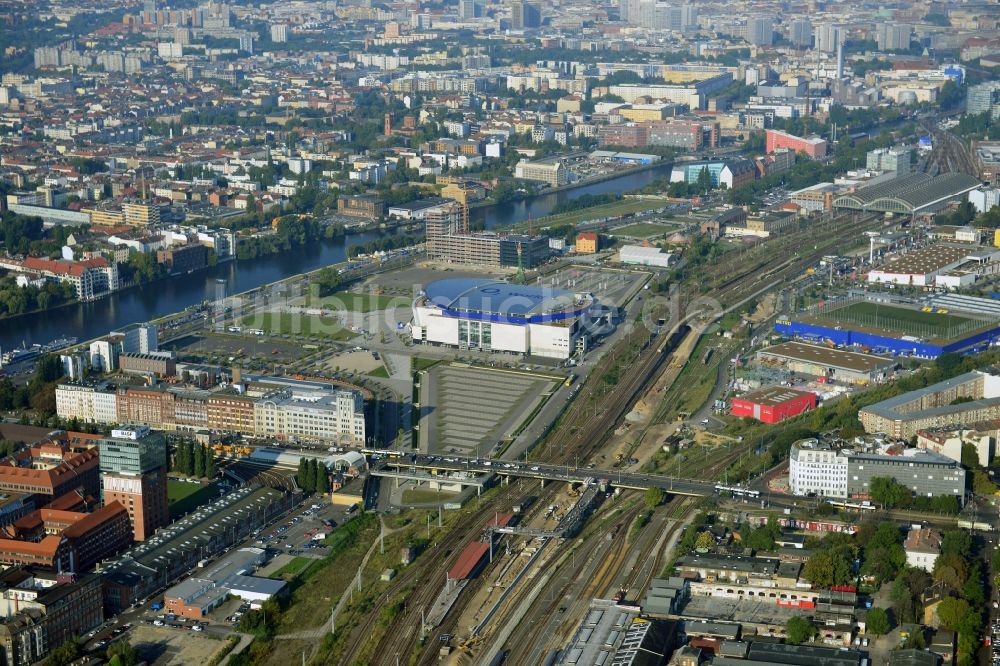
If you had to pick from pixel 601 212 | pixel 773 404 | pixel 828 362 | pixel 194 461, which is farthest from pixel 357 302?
pixel 601 212

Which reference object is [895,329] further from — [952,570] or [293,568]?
[293,568]

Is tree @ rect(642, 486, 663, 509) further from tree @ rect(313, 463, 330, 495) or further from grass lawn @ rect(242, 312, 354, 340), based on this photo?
grass lawn @ rect(242, 312, 354, 340)

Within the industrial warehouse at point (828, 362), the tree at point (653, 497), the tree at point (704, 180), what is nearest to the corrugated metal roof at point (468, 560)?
the tree at point (653, 497)

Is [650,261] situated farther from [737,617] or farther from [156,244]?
[737,617]

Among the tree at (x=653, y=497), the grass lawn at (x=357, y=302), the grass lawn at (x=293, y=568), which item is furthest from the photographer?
the grass lawn at (x=357, y=302)

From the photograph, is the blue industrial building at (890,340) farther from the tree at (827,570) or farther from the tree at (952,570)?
the tree at (827,570)
